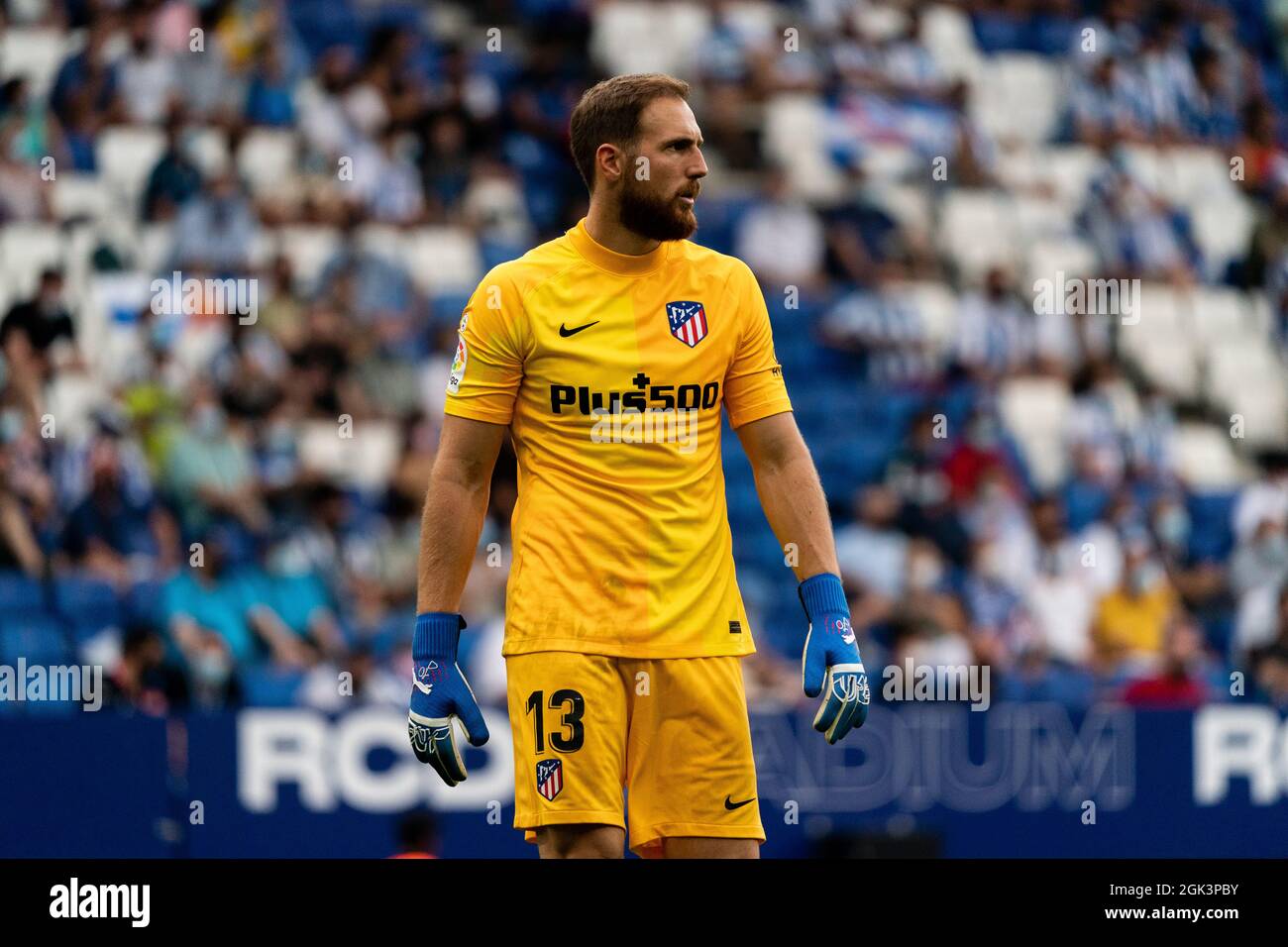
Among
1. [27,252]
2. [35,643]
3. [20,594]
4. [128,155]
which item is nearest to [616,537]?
[35,643]

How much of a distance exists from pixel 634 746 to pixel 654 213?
1305 millimetres

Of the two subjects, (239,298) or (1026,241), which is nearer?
(239,298)

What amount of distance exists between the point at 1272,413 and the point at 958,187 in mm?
2605

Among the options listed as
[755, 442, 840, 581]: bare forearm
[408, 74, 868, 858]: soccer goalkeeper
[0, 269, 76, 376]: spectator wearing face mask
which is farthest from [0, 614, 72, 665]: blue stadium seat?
[755, 442, 840, 581]: bare forearm

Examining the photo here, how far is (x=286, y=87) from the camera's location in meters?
13.4

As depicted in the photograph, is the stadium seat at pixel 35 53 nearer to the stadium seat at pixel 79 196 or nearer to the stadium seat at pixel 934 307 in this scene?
the stadium seat at pixel 79 196

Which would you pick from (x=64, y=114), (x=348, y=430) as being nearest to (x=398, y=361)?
(x=348, y=430)

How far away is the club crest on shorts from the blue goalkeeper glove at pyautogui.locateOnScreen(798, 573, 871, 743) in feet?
2.06

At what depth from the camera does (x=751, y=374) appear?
543 cm

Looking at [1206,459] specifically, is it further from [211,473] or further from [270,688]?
[270,688]

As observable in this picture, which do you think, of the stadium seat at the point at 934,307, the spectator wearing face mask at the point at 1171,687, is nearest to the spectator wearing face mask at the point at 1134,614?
the spectator wearing face mask at the point at 1171,687

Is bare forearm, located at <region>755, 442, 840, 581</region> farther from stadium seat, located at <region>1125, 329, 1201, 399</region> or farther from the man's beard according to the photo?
stadium seat, located at <region>1125, 329, 1201, 399</region>

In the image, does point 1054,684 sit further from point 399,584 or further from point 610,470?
point 610,470

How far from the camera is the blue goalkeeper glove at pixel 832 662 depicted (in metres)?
5.18
